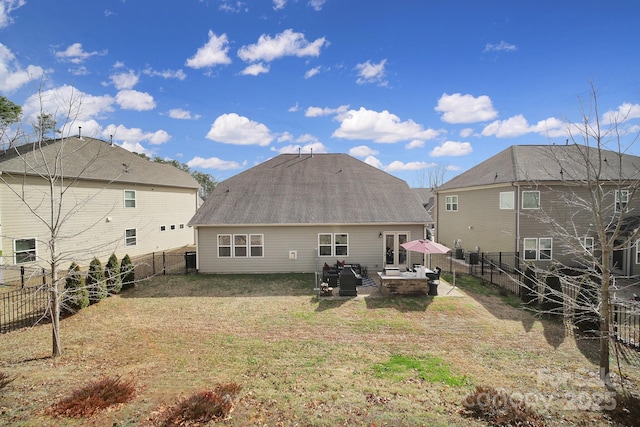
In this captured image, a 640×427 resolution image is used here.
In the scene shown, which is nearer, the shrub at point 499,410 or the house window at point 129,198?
the shrub at point 499,410

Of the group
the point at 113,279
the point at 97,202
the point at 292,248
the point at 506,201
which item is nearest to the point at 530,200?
the point at 506,201

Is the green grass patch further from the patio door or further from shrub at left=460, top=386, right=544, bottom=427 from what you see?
the patio door

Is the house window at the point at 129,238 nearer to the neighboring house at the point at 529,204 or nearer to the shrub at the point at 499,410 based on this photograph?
the shrub at the point at 499,410

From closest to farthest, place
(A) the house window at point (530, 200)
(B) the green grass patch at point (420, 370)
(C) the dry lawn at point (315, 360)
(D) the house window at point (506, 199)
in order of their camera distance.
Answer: (C) the dry lawn at point (315, 360) → (B) the green grass patch at point (420, 370) → (A) the house window at point (530, 200) → (D) the house window at point (506, 199)

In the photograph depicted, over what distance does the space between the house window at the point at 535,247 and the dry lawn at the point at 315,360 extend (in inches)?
275

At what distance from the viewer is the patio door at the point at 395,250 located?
15602mm

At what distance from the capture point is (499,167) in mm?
19406

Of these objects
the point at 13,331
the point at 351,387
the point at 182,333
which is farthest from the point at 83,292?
the point at 351,387

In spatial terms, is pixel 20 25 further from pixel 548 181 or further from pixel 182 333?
pixel 548 181

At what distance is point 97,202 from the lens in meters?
18.6

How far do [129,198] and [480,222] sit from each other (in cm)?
2366

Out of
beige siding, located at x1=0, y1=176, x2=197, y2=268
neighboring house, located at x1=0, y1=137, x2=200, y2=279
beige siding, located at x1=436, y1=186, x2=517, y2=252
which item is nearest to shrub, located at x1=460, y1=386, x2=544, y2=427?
beige siding, located at x1=436, y1=186, x2=517, y2=252

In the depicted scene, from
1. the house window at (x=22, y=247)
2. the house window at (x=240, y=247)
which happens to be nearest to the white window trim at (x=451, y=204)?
the house window at (x=240, y=247)

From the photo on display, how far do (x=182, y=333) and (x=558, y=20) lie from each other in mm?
16285
